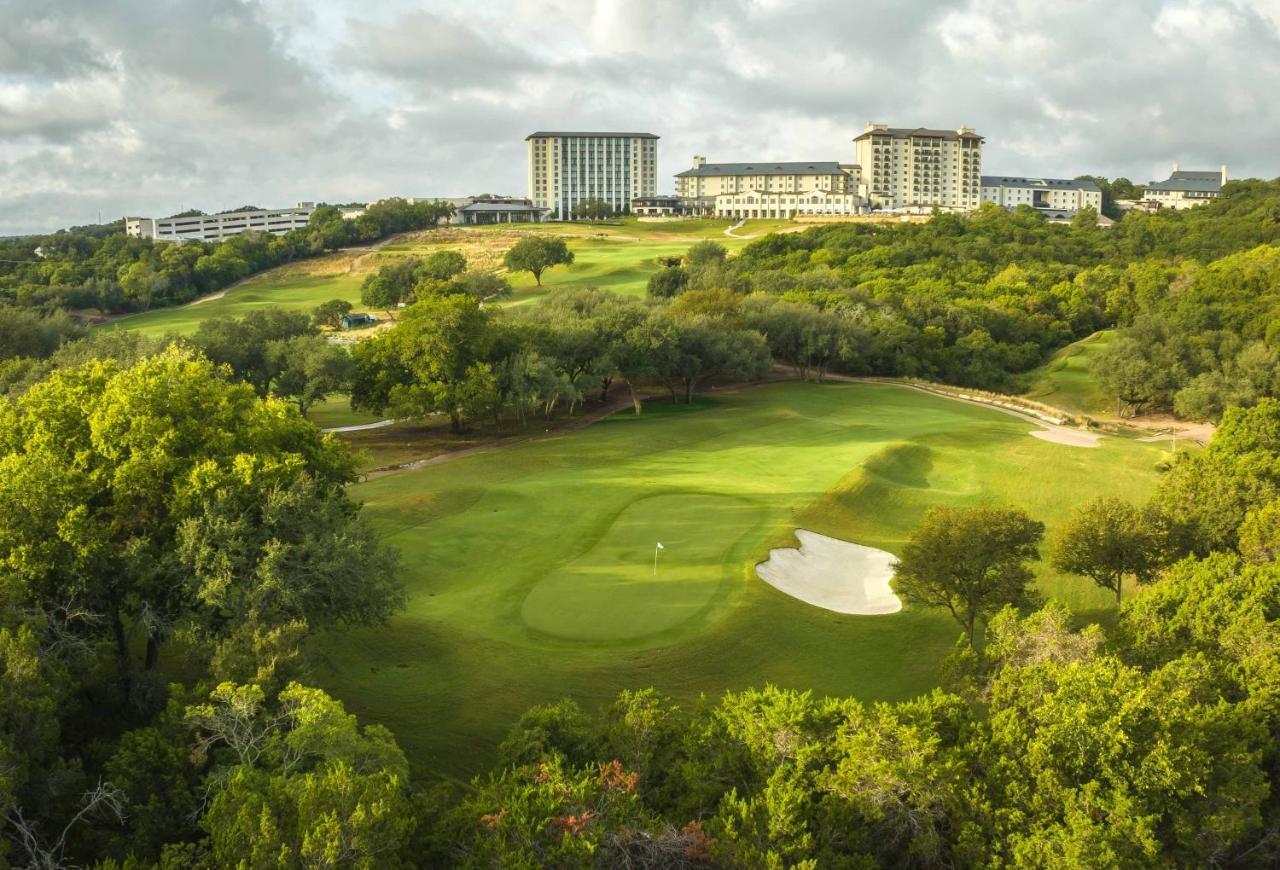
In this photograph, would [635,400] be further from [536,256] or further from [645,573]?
[536,256]

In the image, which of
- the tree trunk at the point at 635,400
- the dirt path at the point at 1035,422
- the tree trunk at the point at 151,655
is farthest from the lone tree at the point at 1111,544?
the tree trunk at the point at 635,400

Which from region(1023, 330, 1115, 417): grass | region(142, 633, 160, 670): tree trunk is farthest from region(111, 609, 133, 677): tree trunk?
region(1023, 330, 1115, 417): grass

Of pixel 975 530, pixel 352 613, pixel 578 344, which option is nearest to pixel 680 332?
pixel 578 344

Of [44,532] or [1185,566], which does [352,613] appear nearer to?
[44,532]

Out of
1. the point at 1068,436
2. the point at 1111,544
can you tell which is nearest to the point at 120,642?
the point at 1111,544

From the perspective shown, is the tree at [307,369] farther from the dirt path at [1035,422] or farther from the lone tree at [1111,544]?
the lone tree at [1111,544]

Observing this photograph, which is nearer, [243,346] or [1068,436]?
[243,346]
